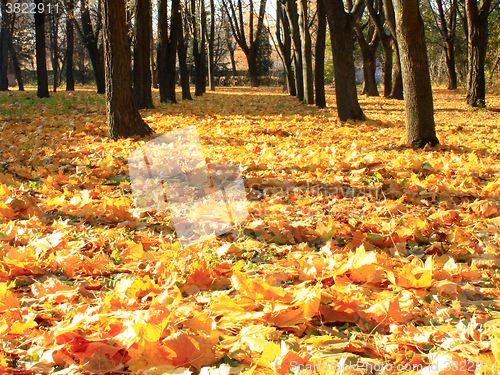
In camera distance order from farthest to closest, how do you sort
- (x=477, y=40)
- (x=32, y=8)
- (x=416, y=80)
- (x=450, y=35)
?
(x=450, y=35)
(x=32, y=8)
(x=477, y=40)
(x=416, y=80)

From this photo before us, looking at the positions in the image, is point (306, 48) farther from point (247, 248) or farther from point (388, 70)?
point (247, 248)

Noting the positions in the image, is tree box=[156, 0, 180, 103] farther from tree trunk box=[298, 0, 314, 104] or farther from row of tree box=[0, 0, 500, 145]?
tree trunk box=[298, 0, 314, 104]

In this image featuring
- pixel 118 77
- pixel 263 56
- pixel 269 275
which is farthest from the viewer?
pixel 263 56

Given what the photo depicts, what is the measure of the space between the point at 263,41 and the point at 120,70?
3566 cm

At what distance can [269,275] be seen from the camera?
6.84ft

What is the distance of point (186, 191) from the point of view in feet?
12.2

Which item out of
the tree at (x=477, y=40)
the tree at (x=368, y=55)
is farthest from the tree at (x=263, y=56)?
the tree at (x=477, y=40)

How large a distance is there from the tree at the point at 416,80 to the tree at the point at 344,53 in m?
2.90

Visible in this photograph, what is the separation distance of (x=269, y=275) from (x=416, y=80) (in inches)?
186

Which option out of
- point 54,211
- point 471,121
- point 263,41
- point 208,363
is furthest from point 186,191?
point 263,41

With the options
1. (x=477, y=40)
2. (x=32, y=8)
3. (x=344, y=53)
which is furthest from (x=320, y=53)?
(x=32, y=8)

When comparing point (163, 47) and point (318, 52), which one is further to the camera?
point (163, 47)

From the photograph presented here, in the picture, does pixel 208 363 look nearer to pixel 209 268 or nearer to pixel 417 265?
pixel 209 268

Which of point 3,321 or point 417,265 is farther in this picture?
point 417,265
